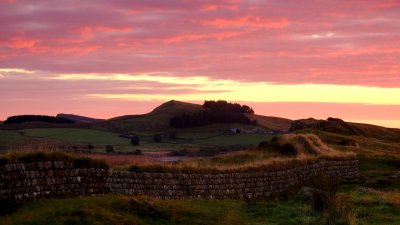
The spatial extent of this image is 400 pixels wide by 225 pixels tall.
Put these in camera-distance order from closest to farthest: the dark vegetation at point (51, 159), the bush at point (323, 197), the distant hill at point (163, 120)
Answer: the dark vegetation at point (51, 159), the bush at point (323, 197), the distant hill at point (163, 120)

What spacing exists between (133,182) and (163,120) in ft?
475

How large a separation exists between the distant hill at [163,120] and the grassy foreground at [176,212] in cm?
12200

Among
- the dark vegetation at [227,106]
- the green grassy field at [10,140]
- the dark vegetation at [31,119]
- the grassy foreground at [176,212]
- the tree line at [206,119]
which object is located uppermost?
the dark vegetation at [227,106]

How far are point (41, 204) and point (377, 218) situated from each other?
12248 mm

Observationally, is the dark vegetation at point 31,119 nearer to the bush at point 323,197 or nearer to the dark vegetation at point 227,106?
the dark vegetation at point 227,106

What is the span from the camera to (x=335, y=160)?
156ft

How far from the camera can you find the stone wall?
19469mm

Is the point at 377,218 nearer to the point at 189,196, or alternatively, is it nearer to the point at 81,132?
the point at 189,196

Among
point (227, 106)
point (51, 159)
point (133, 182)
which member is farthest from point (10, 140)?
point (227, 106)

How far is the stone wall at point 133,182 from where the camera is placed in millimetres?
19469

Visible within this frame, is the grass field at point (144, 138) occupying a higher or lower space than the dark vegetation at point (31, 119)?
lower

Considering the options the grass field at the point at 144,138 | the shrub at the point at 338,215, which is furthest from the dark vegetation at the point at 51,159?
the grass field at the point at 144,138

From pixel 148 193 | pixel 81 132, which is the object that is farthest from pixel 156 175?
pixel 81 132

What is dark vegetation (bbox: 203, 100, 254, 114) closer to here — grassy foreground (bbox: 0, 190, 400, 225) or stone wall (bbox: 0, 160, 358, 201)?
stone wall (bbox: 0, 160, 358, 201)
